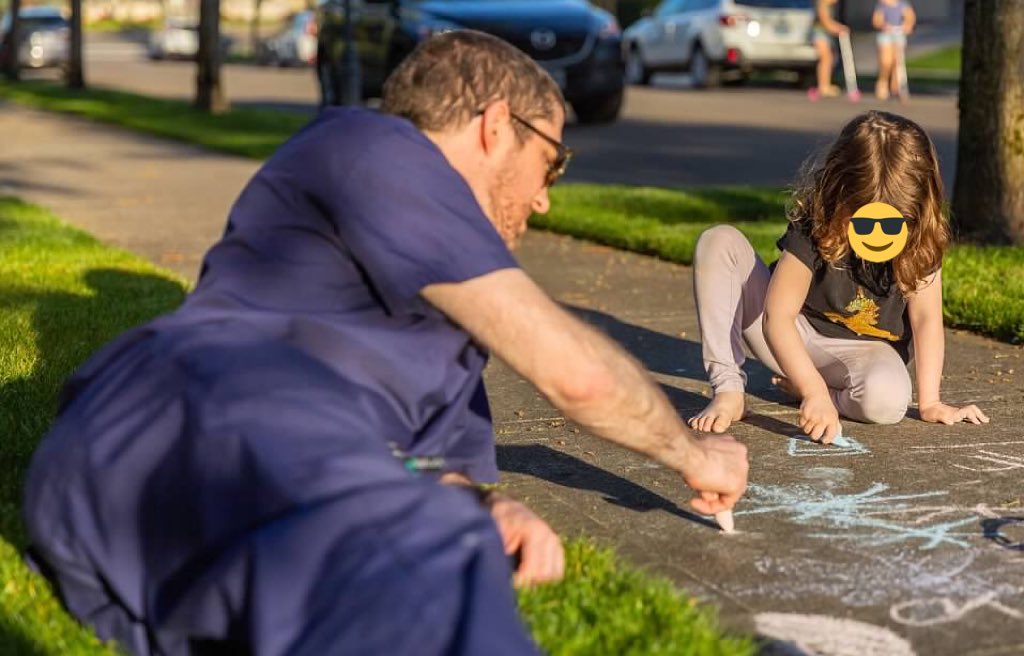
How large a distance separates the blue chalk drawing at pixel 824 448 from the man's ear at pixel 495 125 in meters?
1.85

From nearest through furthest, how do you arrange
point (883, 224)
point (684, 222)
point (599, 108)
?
point (883, 224), point (684, 222), point (599, 108)

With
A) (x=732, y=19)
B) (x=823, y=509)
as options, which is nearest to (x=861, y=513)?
(x=823, y=509)

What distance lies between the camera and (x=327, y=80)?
1839cm

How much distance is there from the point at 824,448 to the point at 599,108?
13.3 m

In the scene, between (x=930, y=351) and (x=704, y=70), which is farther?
(x=704, y=70)

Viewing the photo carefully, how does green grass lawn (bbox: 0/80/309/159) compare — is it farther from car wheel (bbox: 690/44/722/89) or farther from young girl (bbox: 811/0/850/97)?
young girl (bbox: 811/0/850/97)

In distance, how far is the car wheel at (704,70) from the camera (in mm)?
25031

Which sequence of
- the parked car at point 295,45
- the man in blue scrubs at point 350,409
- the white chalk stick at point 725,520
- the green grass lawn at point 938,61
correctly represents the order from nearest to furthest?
the man in blue scrubs at point 350,409 → the white chalk stick at point 725,520 → the green grass lawn at point 938,61 → the parked car at point 295,45

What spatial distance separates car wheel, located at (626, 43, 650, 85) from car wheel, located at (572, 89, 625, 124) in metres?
9.66

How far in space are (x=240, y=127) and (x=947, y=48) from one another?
20302 mm

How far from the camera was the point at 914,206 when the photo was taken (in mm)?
4828

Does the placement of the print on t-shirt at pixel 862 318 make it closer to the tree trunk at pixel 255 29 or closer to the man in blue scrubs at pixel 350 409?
the man in blue scrubs at pixel 350 409

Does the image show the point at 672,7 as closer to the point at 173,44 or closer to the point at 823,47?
the point at 823,47

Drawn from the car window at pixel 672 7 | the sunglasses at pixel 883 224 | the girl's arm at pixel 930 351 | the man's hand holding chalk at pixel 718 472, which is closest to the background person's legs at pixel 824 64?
the car window at pixel 672 7
